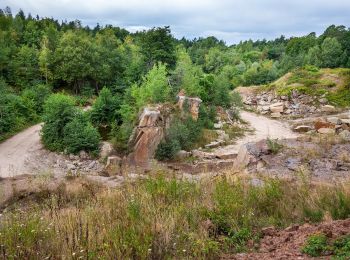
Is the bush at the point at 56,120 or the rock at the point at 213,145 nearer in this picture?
the bush at the point at 56,120

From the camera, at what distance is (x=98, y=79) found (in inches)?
1925

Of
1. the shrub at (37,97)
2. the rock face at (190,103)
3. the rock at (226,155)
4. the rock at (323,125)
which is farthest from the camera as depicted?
the shrub at (37,97)

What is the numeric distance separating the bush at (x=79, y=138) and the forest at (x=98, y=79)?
7 centimetres

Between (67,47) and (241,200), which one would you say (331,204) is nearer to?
(241,200)

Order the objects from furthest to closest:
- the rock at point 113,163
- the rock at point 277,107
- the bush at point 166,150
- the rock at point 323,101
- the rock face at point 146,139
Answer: the rock at point 323,101 → the rock at point 277,107 → the rock face at point 146,139 → the bush at point 166,150 → the rock at point 113,163

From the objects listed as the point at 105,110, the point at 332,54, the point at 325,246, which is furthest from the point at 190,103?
the point at 332,54

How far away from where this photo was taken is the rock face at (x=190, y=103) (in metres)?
29.8

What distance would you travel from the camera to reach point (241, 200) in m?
7.06

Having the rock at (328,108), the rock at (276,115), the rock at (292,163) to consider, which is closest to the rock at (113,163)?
the rock at (292,163)

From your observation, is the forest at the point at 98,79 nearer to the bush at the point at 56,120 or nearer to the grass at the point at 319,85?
the bush at the point at 56,120

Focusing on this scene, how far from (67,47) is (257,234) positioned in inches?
1744

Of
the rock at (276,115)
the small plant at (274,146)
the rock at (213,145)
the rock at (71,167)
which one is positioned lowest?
the rock at (71,167)

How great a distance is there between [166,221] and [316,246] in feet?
6.80

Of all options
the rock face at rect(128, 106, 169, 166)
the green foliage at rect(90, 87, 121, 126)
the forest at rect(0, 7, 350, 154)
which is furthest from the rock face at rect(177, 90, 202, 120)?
the green foliage at rect(90, 87, 121, 126)
